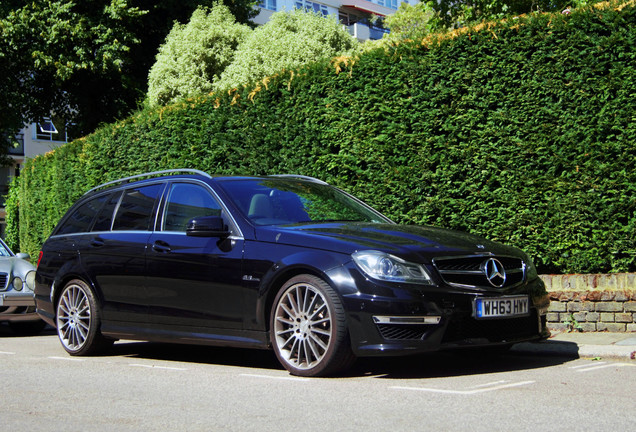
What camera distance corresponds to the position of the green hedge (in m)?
9.05

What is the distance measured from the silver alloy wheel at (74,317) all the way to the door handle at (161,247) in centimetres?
120

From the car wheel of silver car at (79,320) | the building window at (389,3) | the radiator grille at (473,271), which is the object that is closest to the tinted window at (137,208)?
the car wheel of silver car at (79,320)

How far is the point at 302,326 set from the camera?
6.46 meters

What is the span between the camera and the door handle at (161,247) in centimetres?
764

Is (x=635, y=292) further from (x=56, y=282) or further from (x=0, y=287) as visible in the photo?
(x=0, y=287)

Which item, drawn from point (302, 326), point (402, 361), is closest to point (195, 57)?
point (402, 361)

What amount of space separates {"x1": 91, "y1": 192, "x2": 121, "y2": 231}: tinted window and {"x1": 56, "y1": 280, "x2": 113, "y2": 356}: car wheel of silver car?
23.4 inches

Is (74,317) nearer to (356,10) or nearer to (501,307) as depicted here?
(501,307)

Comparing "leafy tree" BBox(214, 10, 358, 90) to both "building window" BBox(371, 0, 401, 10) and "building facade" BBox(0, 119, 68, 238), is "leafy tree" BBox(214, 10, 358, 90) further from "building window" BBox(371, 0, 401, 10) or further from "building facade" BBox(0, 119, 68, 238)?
"building window" BBox(371, 0, 401, 10)

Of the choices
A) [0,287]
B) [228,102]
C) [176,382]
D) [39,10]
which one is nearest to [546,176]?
[176,382]

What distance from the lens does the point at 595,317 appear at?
9.04 m

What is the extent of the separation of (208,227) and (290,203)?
0.87 metres

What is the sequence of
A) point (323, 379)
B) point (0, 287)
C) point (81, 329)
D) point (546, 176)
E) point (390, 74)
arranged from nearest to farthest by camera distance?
1. point (323, 379)
2. point (81, 329)
3. point (546, 176)
4. point (390, 74)
5. point (0, 287)

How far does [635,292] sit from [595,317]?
1.74ft
